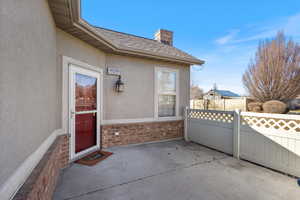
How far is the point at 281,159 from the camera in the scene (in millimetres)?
2932

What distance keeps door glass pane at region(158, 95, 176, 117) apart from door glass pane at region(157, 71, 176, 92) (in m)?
0.27

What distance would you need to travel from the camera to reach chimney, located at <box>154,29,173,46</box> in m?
7.01

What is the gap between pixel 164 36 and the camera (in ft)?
23.2

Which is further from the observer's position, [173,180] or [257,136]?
[257,136]

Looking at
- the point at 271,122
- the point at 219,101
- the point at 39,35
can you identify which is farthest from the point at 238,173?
the point at 219,101

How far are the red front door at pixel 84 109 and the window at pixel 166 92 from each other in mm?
2159

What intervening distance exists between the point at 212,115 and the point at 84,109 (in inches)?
150

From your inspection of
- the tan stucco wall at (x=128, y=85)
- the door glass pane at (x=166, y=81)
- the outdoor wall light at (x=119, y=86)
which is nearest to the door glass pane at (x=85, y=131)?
the tan stucco wall at (x=128, y=85)

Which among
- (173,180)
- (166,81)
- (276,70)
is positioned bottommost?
(173,180)

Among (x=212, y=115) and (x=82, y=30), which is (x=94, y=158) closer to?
(x=82, y=30)

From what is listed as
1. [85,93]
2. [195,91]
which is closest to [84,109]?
[85,93]

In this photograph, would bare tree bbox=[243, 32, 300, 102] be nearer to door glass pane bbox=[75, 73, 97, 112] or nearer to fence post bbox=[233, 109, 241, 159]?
fence post bbox=[233, 109, 241, 159]

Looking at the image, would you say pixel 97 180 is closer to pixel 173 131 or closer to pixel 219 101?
pixel 173 131

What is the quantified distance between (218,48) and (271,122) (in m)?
12.1
